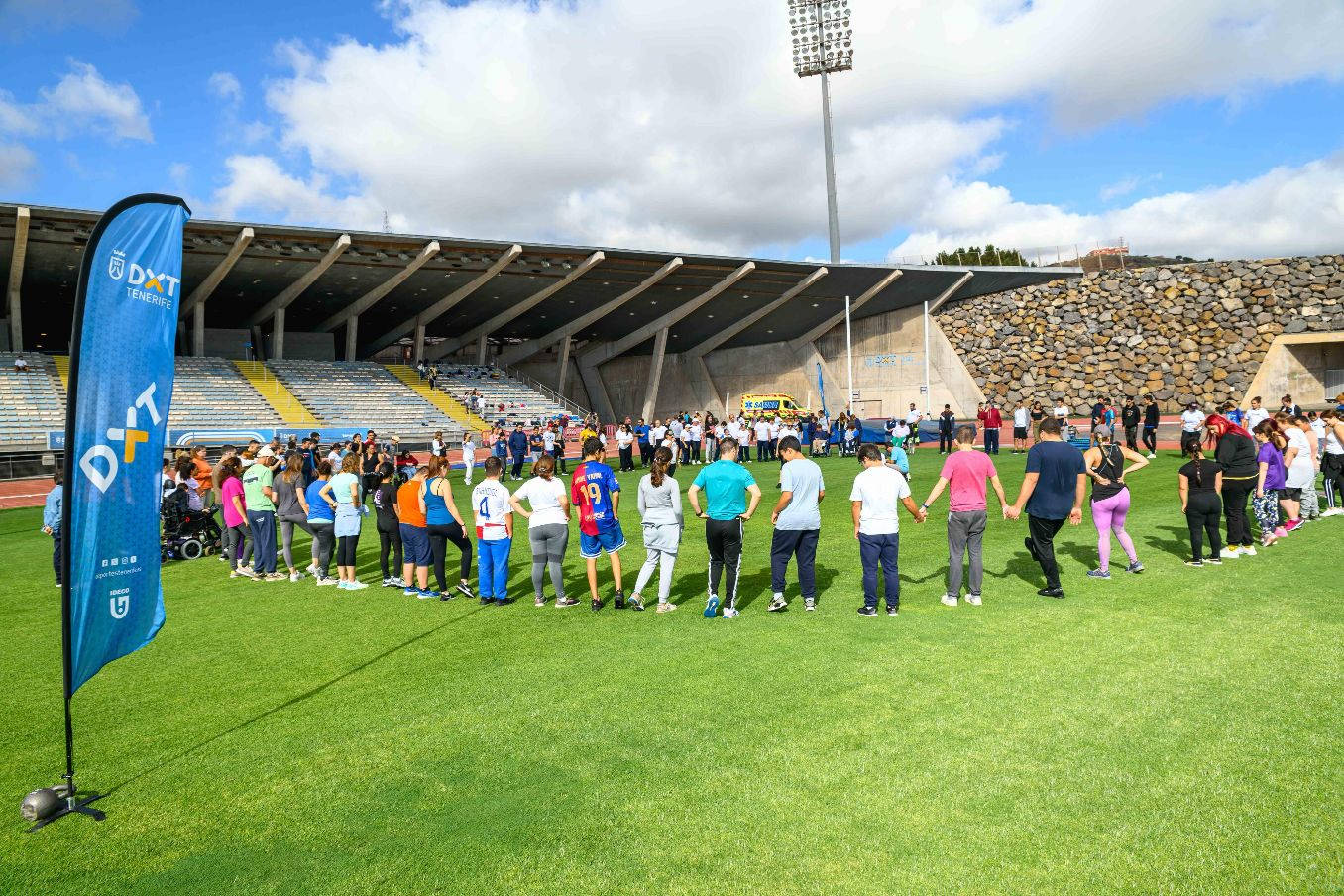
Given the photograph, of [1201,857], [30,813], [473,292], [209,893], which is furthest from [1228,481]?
[473,292]

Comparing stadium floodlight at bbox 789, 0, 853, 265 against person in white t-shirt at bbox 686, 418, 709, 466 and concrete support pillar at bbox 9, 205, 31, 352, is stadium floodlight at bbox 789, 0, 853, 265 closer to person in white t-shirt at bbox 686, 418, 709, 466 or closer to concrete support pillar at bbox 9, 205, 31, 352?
person in white t-shirt at bbox 686, 418, 709, 466

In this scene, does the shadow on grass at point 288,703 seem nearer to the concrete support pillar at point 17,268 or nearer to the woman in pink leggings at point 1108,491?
the woman in pink leggings at point 1108,491

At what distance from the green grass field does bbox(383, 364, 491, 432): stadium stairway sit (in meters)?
27.6

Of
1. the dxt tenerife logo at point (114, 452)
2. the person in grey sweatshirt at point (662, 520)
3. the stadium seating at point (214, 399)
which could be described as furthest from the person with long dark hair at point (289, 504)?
the stadium seating at point (214, 399)

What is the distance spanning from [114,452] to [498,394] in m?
35.4

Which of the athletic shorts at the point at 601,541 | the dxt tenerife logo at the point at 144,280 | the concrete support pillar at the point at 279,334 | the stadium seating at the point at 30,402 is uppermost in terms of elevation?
the concrete support pillar at the point at 279,334

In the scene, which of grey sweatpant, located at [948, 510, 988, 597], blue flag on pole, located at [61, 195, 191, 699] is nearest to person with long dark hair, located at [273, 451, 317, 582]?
blue flag on pole, located at [61, 195, 191, 699]

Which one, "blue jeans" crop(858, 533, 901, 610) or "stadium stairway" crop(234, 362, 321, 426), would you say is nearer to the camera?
"blue jeans" crop(858, 533, 901, 610)

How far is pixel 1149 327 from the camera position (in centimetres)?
3381

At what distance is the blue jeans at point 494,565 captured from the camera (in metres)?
8.12

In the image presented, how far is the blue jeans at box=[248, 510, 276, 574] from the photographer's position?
9.85 metres

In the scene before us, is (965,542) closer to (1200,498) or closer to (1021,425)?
(1200,498)

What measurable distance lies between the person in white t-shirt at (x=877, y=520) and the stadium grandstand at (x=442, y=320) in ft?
89.6

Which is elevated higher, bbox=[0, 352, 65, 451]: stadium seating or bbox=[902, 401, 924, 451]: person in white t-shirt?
bbox=[0, 352, 65, 451]: stadium seating
